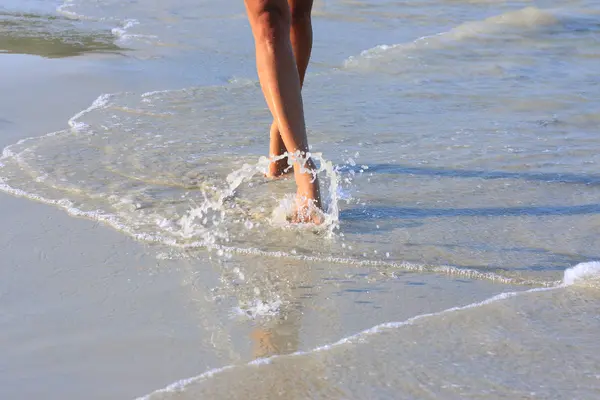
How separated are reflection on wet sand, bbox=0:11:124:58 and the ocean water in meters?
0.04

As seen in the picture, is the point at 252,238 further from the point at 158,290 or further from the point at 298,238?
the point at 158,290

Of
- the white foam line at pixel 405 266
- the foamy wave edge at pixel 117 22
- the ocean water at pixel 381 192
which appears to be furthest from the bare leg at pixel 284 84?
the foamy wave edge at pixel 117 22

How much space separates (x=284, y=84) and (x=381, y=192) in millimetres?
638

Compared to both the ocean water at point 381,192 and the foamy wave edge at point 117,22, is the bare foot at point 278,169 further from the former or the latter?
the foamy wave edge at point 117,22

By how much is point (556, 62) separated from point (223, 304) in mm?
4564

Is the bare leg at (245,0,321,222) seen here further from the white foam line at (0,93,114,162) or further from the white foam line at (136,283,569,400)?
the white foam line at (0,93,114,162)

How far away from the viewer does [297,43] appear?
3986 millimetres

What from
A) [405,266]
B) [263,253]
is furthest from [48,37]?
[405,266]

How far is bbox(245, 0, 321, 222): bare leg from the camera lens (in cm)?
339

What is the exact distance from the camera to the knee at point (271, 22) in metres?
3.38

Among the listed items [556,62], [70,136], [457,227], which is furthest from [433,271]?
[556,62]

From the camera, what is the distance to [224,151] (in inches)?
168

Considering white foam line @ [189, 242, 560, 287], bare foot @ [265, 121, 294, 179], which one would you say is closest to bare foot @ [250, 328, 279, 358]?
white foam line @ [189, 242, 560, 287]

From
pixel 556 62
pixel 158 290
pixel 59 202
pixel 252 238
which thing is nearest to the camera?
pixel 158 290
